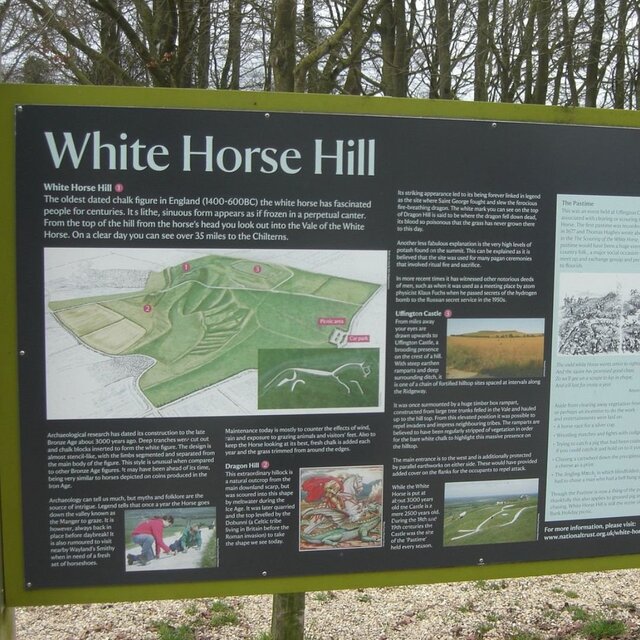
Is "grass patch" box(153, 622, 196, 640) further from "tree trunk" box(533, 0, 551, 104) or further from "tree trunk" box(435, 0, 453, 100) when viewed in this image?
"tree trunk" box(435, 0, 453, 100)

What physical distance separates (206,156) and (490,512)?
5.30 feet

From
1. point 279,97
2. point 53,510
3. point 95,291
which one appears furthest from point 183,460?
point 279,97

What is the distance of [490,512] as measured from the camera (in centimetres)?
253

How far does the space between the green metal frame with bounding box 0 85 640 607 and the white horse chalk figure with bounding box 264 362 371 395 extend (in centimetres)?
69

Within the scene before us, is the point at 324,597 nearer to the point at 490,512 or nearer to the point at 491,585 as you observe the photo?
the point at 491,585

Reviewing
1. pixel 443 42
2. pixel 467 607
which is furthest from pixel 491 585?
pixel 443 42

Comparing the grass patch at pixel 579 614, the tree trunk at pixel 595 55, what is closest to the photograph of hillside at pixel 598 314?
the grass patch at pixel 579 614

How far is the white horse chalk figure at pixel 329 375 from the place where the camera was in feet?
7.73

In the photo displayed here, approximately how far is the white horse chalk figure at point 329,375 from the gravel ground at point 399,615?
1915mm

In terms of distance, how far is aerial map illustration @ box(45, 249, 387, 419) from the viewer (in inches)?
89.4

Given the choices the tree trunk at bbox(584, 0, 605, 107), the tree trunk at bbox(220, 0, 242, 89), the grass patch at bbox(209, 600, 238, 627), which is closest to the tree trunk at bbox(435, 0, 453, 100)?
the tree trunk at bbox(584, 0, 605, 107)

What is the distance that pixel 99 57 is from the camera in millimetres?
7008

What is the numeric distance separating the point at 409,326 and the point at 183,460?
90cm

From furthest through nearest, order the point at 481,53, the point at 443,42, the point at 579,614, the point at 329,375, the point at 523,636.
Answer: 1. the point at 443,42
2. the point at 481,53
3. the point at 579,614
4. the point at 523,636
5. the point at 329,375
